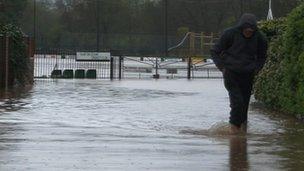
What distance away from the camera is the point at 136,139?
9508 mm

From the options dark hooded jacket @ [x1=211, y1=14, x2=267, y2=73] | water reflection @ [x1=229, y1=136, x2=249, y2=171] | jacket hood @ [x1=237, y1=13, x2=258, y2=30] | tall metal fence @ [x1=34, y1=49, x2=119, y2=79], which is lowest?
water reflection @ [x1=229, y1=136, x2=249, y2=171]

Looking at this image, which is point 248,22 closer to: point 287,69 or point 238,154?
point 238,154

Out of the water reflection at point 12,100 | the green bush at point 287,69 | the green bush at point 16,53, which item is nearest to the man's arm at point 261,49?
the green bush at point 287,69

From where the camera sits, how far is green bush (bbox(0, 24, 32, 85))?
21.4m

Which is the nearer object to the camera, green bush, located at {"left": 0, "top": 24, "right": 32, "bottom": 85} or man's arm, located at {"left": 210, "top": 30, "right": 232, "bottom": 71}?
man's arm, located at {"left": 210, "top": 30, "right": 232, "bottom": 71}

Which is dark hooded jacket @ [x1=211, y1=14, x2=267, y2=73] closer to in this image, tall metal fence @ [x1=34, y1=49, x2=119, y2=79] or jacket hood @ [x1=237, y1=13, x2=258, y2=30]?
jacket hood @ [x1=237, y1=13, x2=258, y2=30]

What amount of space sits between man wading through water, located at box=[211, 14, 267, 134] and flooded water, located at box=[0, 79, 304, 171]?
1.62ft

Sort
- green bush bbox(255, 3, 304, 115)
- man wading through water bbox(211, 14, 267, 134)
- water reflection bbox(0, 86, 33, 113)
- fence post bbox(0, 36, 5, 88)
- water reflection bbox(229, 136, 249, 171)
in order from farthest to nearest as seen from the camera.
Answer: fence post bbox(0, 36, 5, 88) < water reflection bbox(0, 86, 33, 113) < green bush bbox(255, 3, 304, 115) < man wading through water bbox(211, 14, 267, 134) < water reflection bbox(229, 136, 249, 171)

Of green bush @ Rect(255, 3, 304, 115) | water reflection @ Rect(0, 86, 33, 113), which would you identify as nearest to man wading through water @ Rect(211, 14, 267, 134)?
green bush @ Rect(255, 3, 304, 115)

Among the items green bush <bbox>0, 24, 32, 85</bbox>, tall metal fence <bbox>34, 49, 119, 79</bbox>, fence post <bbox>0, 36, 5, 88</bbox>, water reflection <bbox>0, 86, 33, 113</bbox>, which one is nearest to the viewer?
water reflection <bbox>0, 86, 33, 113</bbox>

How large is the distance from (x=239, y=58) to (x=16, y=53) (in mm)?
12922

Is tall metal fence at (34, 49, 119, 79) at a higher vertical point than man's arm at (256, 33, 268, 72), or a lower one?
lower

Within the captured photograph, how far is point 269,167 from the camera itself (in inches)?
294

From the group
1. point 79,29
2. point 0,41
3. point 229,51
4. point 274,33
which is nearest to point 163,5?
point 79,29
